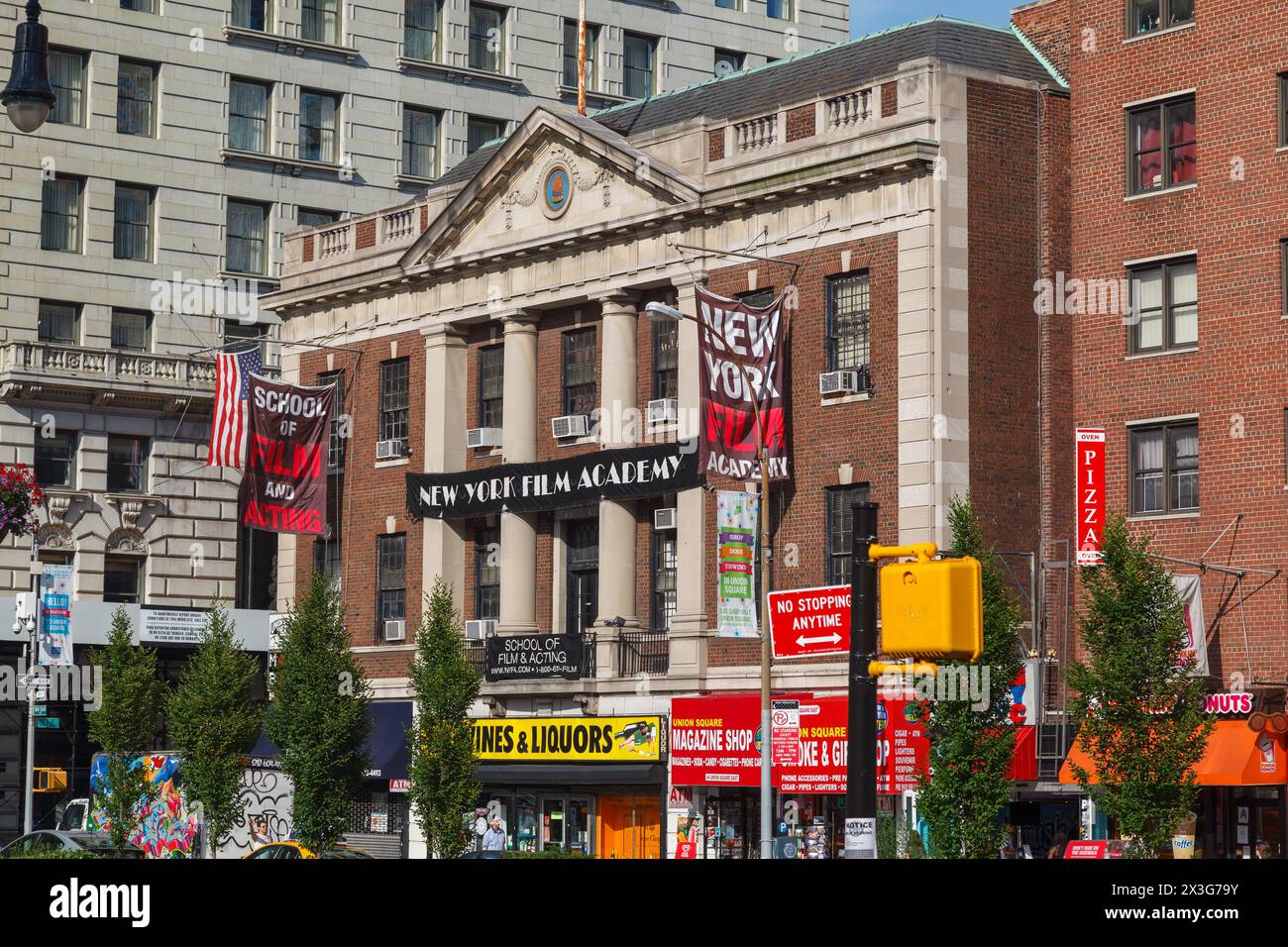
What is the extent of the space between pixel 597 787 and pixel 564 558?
5334 millimetres

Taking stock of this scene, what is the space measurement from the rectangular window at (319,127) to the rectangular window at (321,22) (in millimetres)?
1698

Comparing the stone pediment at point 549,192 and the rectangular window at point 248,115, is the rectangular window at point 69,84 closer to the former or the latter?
the rectangular window at point 248,115

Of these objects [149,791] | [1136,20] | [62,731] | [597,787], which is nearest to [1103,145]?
[1136,20]

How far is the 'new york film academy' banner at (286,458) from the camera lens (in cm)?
4672

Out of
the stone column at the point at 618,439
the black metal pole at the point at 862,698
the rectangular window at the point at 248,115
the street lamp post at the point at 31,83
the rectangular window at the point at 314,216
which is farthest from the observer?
the rectangular window at the point at 314,216

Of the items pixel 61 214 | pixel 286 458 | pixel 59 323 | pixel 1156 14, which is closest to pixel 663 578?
pixel 286 458

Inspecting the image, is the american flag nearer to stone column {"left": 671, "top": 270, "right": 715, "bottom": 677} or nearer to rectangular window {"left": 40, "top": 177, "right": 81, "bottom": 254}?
stone column {"left": 671, "top": 270, "right": 715, "bottom": 677}

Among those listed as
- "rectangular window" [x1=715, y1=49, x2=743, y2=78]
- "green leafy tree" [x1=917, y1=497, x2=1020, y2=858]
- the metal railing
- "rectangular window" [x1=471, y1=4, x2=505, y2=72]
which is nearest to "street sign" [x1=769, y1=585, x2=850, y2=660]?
"green leafy tree" [x1=917, y1=497, x2=1020, y2=858]

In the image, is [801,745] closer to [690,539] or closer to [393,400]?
[690,539]

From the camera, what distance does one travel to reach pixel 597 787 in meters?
42.8

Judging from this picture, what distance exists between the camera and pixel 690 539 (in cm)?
4103

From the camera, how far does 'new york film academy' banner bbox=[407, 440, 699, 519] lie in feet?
134

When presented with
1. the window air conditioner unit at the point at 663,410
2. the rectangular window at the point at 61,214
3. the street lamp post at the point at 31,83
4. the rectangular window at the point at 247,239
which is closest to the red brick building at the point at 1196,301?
the window air conditioner unit at the point at 663,410

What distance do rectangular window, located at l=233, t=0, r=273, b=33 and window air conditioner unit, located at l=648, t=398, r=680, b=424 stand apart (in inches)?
960
